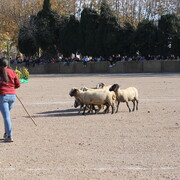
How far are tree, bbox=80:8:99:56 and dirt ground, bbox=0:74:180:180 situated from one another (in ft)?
118

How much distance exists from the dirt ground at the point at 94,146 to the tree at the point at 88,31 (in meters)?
36.0

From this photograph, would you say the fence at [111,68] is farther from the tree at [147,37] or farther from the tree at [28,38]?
the tree at [28,38]

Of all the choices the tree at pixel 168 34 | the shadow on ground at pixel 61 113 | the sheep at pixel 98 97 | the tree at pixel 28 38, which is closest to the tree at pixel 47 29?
the tree at pixel 28 38

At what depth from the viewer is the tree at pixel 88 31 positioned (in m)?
51.1

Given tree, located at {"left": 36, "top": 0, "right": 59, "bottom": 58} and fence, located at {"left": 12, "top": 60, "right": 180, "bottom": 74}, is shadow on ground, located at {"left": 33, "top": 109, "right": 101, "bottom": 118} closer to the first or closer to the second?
fence, located at {"left": 12, "top": 60, "right": 180, "bottom": 74}

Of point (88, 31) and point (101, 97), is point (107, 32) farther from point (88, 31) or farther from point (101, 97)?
point (101, 97)

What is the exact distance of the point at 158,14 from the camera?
5772cm

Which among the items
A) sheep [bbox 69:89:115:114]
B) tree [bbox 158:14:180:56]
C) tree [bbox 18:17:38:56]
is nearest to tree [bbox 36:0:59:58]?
tree [bbox 18:17:38:56]

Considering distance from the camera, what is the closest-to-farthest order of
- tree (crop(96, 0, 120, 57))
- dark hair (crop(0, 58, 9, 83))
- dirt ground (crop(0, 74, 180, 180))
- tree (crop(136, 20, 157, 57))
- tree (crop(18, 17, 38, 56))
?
dirt ground (crop(0, 74, 180, 180))
dark hair (crop(0, 58, 9, 83))
tree (crop(136, 20, 157, 57))
tree (crop(96, 0, 120, 57))
tree (crop(18, 17, 38, 56))

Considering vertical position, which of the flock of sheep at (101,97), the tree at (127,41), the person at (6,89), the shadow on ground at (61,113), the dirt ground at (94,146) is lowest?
the shadow on ground at (61,113)

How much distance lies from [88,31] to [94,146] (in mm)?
42655

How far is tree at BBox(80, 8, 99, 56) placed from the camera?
168ft

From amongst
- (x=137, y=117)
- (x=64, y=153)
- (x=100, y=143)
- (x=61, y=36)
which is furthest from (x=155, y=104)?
(x=61, y=36)

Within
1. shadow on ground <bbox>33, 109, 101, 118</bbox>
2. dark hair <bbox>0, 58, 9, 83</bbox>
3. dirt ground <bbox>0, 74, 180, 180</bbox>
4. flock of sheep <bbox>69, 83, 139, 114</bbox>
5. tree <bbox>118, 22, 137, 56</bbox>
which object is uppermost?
tree <bbox>118, 22, 137, 56</bbox>
